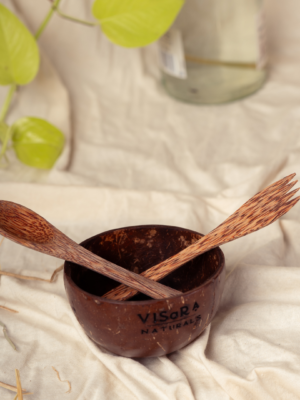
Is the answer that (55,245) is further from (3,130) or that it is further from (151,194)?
(3,130)

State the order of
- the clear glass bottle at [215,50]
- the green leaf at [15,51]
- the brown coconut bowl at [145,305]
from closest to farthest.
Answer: the brown coconut bowl at [145,305] → the green leaf at [15,51] → the clear glass bottle at [215,50]

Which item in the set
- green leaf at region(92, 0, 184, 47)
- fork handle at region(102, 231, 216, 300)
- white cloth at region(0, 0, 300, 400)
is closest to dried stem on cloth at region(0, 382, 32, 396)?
white cloth at region(0, 0, 300, 400)

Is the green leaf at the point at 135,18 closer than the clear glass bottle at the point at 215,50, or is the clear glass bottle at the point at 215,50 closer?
the green leaf at the point at 135,18

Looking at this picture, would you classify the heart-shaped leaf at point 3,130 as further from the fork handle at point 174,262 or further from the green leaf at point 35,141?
the fork handle at point 174,262

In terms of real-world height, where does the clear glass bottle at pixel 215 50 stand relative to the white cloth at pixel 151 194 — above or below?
above

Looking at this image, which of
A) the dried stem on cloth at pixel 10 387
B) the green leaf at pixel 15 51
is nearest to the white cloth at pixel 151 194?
the dried stem on cloth at pixel 10 387
